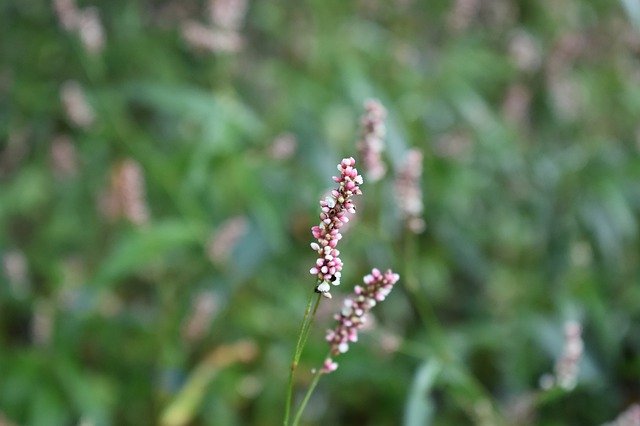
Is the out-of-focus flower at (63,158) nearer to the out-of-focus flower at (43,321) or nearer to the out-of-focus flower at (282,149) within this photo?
the out-of-focus flower at (43,321)

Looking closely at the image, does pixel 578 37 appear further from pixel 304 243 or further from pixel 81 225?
pixel 81 225

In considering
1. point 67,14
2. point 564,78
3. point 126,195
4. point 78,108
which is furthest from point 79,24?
point 564,78

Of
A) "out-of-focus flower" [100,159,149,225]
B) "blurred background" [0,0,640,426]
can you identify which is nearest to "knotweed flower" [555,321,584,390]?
"blurred background" [0,0,640,426]

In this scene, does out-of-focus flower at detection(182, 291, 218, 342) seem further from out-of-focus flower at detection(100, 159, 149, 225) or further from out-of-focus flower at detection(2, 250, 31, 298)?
out-of-focus flower at detection(2, 250, 31, 298)

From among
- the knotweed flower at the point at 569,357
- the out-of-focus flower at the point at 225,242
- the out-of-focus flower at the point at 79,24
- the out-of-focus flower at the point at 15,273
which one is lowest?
the out-of-focus flower at the point at 15,273

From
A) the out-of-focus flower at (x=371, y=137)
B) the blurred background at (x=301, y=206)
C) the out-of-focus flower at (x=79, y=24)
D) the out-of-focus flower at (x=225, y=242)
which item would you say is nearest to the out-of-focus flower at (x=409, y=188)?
the out-of-focus flower at (x=371, y=137)

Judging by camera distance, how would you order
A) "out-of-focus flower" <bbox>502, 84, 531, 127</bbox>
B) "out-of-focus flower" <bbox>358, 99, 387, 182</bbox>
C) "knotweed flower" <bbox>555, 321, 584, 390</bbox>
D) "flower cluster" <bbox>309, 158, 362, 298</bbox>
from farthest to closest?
"out-of-focus flower" <bbox>502, 84, 531, 127</bbox>, "knotweed flower" <bbox>555, 321, 584, 390</bbox>, "out-of-focus flower" <bbox>358, 99, 387, 182</bbox>, "flower cluster" <bbox>309, 158, 362, 298</bbox>
